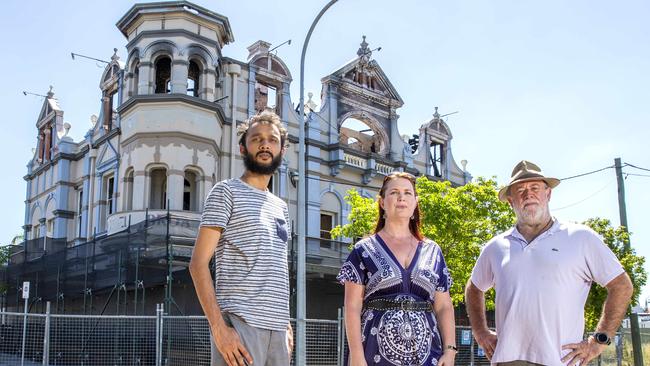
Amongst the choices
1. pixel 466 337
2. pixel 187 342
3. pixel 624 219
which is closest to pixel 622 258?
pixel 624 219

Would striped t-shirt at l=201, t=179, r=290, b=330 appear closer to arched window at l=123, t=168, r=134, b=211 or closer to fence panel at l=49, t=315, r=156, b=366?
fence panel at l=49, t=315, r=156, b=366

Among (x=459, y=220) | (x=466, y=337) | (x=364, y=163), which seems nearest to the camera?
(x=466, y=337)

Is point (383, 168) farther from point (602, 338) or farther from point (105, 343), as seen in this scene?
point (602, 338)

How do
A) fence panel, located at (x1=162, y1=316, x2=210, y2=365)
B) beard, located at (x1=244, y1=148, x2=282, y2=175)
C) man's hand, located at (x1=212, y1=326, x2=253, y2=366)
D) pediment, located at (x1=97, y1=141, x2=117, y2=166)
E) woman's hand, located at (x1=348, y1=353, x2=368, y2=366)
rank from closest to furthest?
man's hand, located at (x1=212, y1=326, x2=253, y2=366), beard, located at (x1=244, y1=148, x2=282, y2=175), woman's hand, located at (x1=348, y1=353, x2=368, y2=366), fence panel, located at (x1=162, y1=316, x2=210, y2=365), pediment, located at (x1=97, y1=141, x2=117, y2=166)

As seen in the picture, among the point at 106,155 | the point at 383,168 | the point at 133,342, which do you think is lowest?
the point at 133,342

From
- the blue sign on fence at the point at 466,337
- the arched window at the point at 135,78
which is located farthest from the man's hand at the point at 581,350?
the arched window at the point at 135,78

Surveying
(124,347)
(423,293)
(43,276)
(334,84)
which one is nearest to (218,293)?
(423,293)

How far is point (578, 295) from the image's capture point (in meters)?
4.67

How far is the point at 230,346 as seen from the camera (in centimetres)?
362

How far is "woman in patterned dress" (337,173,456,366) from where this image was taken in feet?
14.4

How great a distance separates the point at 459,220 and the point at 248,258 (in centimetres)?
1741

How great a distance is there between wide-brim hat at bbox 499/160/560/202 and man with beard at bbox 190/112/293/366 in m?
1.90

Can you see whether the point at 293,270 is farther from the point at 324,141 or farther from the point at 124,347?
the point at 324,141

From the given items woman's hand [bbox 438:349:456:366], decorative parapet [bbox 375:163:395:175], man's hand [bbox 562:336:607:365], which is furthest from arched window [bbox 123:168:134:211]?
man's hand [bbox 562:336:607:365]
